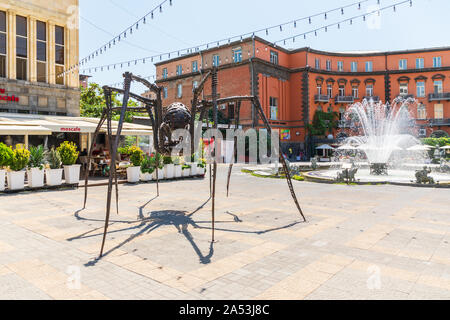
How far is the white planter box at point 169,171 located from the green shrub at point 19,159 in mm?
5915

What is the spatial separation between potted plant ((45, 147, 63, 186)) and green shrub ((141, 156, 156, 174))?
11.6 ft

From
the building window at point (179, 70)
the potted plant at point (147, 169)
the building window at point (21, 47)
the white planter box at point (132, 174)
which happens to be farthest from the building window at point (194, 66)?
the white planter box at point (132, 174)

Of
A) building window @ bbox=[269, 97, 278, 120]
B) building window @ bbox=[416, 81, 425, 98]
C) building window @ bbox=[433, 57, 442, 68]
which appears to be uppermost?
building window @ bbox=[433, 57, 442, 68]

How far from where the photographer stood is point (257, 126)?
3634 cm

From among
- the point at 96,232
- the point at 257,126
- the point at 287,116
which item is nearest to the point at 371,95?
the point at 287,116

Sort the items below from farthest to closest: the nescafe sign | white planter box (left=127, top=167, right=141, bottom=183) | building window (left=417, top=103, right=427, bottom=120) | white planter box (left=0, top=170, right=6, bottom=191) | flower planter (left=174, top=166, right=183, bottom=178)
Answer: building window (left=417, top=103, right=427, bottom=120) < the nescafe sign < flower planter (left=174, top=166, right=183, bottom=178) < white planter box (left=127, top=167, right=141, bottom=183) < white planter box (left=0, top=170, right=6, bottom=191)

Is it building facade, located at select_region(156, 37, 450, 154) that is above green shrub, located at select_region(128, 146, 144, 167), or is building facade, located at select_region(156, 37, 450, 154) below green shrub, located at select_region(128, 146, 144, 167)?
above

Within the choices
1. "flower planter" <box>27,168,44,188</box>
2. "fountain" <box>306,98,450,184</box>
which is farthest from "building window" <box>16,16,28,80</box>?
"fountain" <box>306,98,450,184</box>

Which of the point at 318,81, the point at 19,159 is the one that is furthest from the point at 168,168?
the point at 318,81

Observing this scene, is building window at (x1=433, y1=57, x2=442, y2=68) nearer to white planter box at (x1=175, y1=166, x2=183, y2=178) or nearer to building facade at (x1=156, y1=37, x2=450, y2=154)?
building facade at (x1=156, y1=37, x2=450, y2=154)

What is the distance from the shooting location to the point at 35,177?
12.2 m

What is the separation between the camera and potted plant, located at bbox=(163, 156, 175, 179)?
52.5ft

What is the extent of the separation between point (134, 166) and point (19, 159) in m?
4.62

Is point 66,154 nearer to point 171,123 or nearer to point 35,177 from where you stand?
point 35,177
